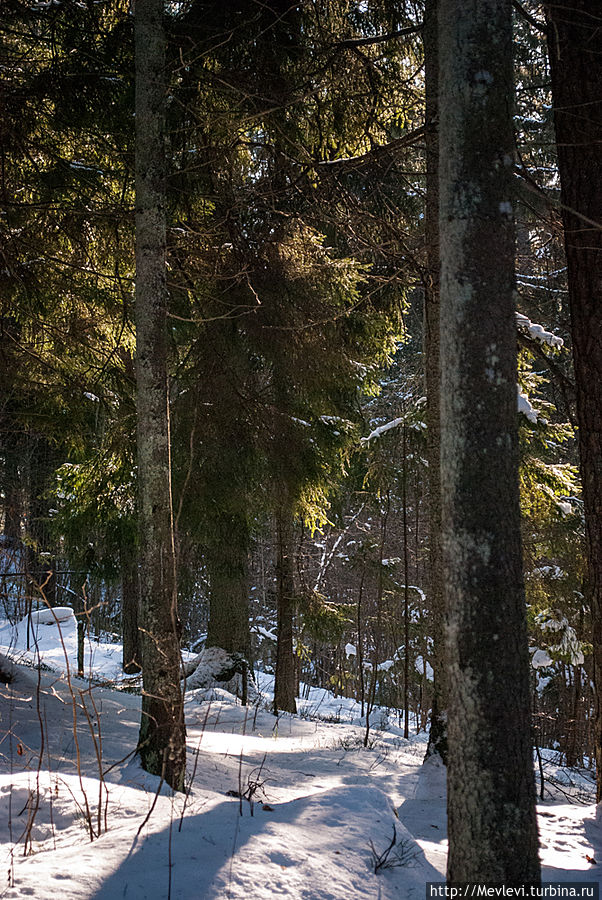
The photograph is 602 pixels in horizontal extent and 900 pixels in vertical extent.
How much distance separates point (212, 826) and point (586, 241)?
4.49 m

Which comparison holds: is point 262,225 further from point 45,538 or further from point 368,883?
point 45,538

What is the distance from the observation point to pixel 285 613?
9945 mm

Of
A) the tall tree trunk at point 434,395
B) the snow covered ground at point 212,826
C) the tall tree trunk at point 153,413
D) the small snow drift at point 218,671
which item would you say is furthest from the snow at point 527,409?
the small snow drift at point 218,671

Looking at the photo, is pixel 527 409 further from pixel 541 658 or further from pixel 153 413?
pixel 541 658

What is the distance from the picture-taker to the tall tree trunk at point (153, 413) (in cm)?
442

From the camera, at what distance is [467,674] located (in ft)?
8.25

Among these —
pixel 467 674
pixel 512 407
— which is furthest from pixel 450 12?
pixel 467 674

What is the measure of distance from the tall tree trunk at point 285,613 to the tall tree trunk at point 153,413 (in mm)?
5180

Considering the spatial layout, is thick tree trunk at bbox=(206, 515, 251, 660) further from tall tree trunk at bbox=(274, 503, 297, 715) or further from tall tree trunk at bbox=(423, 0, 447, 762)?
tall tree trunk at bbox=(423, 0, 447, 762)

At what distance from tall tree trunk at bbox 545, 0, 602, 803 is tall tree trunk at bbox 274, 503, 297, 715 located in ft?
18.8

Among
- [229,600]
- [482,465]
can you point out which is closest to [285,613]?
[229,600]

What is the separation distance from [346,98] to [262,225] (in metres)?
2.41

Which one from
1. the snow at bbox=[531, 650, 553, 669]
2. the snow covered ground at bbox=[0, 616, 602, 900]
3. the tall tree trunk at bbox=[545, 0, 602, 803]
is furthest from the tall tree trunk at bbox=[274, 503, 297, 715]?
the tall tree trunk at bbox=[545, 0, 602, 803]

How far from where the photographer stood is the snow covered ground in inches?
102
